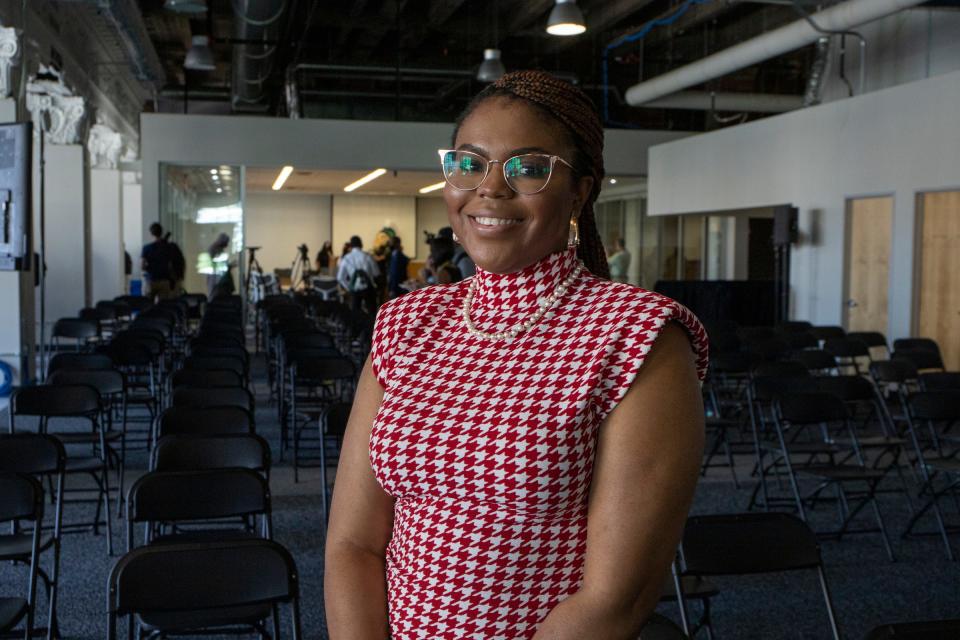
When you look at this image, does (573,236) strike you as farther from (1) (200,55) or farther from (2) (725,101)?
(2) (725,101)

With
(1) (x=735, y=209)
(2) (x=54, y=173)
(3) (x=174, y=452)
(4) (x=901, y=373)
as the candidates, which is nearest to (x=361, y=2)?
(2) (x=54, y=173)

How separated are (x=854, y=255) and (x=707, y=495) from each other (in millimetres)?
6164

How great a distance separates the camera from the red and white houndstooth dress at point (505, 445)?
1284mm

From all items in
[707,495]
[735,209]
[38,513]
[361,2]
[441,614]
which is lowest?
[707,495]

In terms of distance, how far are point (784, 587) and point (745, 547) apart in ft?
5.31

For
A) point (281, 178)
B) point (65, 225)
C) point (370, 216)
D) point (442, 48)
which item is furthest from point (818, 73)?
point (370, 216)

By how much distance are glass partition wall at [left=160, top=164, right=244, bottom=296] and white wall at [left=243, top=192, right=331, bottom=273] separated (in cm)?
1169

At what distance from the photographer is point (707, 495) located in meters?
6.48

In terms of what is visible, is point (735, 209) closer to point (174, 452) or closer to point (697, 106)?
point (697, 106)

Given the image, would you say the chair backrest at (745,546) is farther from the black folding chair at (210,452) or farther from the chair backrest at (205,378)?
the chair backrest at (205,378)

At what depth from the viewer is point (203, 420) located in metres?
4.97

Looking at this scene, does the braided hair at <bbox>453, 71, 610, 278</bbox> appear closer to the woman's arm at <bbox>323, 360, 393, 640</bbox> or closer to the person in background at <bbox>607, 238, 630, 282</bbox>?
the woman's arm at <bbox>323, 360, 393, 640</bbox>

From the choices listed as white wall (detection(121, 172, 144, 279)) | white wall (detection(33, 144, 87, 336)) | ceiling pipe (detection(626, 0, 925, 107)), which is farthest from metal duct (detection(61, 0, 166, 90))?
white wall (detection(121, 172, 144, 279))

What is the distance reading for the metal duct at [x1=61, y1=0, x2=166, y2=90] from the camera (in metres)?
10.7
